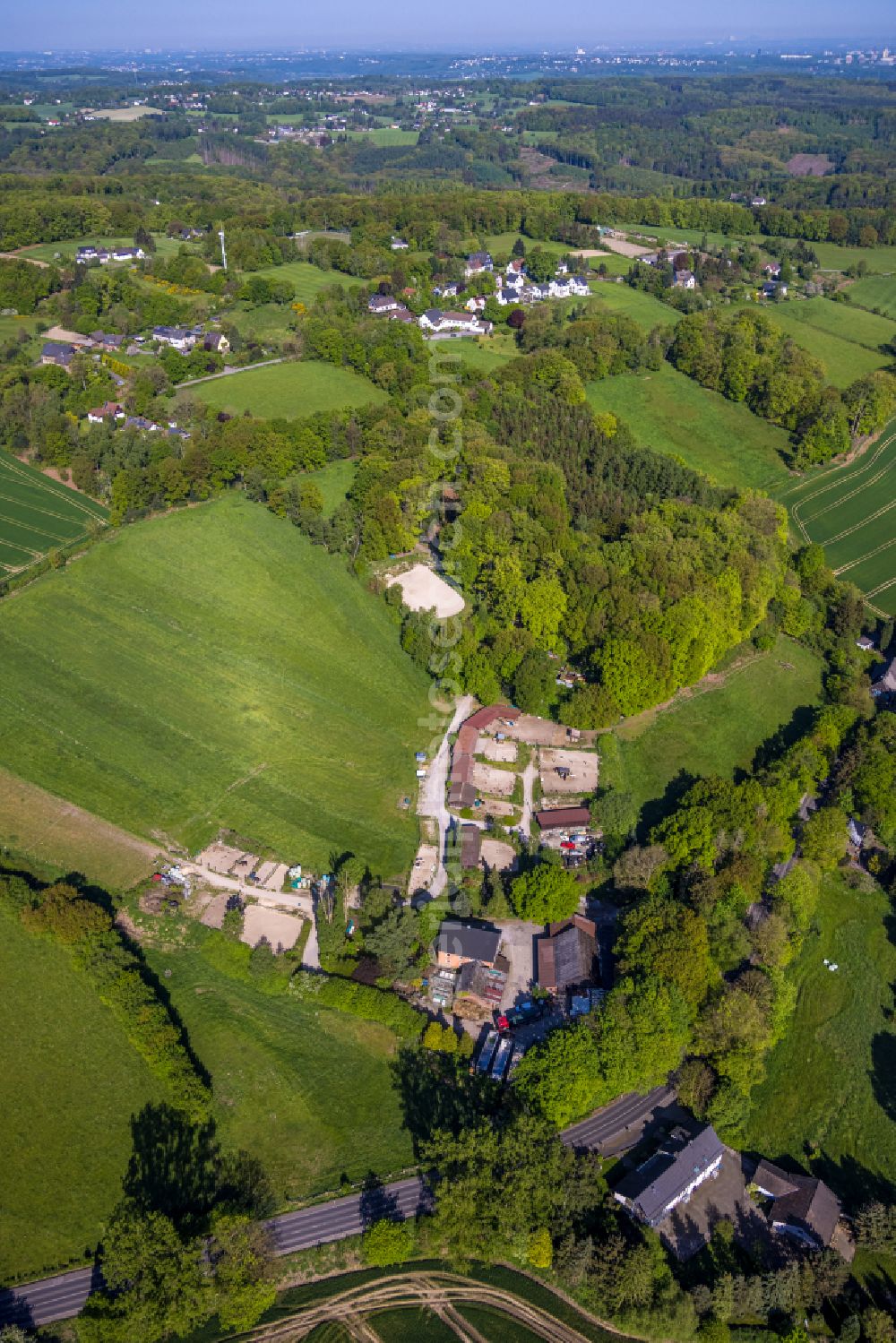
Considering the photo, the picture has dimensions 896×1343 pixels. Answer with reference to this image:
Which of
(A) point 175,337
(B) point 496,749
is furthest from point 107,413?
(B) point 496,749

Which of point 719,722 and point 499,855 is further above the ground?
point 719,722

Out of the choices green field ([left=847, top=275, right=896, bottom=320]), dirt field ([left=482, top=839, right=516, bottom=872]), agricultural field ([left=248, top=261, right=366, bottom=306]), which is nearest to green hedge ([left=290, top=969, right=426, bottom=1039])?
dirt field ([left=482, top=839, right=516, bottom=872])

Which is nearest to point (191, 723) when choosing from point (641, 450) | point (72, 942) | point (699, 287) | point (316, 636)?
point (316, 636)

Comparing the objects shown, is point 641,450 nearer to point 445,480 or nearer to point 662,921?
point 445,480

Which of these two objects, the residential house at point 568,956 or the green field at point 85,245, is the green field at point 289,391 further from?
the residential house at point 568,956

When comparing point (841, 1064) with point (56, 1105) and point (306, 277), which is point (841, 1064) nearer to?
point (56, 1105)

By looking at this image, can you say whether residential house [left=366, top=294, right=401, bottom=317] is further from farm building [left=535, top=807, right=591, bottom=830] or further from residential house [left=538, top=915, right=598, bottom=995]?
residential house [left=538, top=915, right=598, bottom=995]

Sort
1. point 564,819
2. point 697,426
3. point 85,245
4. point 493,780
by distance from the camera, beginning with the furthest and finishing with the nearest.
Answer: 1. point 85,245
2. point 697,426
3. point 493,780
4. point 564,819
